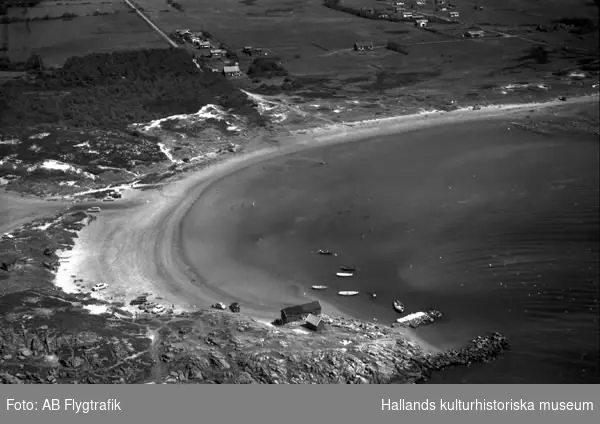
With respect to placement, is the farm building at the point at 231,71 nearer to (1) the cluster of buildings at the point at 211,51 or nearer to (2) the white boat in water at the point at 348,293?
(1) the cluster of buildings at the point at 211,51

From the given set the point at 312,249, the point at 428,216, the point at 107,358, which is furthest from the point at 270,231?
the point at 107,358

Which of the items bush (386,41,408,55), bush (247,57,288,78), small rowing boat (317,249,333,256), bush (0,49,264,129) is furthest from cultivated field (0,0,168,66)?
small rowing boat (317,249,333,256)

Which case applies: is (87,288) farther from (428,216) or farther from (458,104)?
(458,104)

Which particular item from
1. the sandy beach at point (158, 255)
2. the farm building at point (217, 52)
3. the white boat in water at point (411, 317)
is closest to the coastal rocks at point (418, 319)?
the white boat in water at point (411, 317)

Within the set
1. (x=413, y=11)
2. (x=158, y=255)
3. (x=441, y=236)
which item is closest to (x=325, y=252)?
(x=441, y=236)

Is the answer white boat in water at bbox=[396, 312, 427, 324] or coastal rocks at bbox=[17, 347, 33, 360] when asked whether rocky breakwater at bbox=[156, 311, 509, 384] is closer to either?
white boat in water at bbox=[396, 312, 427, 324]
